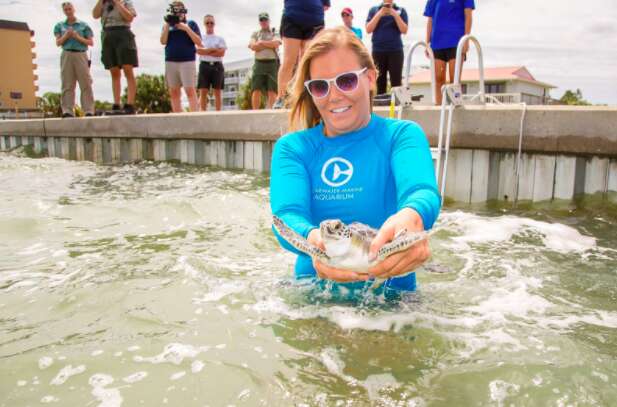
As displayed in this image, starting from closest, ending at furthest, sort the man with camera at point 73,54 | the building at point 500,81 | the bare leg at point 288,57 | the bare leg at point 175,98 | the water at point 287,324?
the water at point 287,324, the bare leg at point 288,57, the bare leg at point 175,98, the man with camera at point 73,54, the building at point 500,81

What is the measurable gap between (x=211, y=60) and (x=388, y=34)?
13.4 feet

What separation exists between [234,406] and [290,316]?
2.80 ft

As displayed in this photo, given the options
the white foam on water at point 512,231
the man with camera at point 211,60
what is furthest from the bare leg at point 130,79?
the white foam on water at point 512,231

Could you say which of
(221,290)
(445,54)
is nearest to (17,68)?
(445,54)

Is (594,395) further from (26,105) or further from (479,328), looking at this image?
(26,105)

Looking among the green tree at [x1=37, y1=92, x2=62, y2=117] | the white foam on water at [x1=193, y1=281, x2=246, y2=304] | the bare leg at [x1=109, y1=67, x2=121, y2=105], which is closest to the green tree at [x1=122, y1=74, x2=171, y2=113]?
the green tree at [x1=37, y1=92, x2=62, y2=117]

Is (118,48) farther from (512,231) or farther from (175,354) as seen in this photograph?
(175,354)

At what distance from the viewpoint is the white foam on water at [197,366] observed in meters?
2.44

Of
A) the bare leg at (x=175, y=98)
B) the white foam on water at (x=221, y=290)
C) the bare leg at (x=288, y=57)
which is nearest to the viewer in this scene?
the white foam on water at (x=221, y=290)

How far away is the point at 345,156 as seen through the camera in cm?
281

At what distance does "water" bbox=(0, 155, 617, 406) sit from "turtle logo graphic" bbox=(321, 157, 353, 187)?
719 mm

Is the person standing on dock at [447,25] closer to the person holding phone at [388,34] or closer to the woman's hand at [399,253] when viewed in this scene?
the person holding phone at [388,34]

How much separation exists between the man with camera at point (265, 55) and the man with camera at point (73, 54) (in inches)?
157

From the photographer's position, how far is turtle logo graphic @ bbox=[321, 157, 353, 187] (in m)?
2.78
